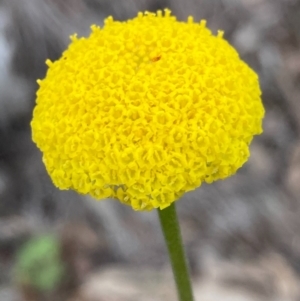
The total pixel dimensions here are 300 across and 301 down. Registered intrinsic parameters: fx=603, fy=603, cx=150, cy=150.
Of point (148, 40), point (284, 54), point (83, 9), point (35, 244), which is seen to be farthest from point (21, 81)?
point (148, 40)

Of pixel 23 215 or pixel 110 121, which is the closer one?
pixel 110 121

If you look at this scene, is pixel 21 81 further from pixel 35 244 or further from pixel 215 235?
pixel 215 235

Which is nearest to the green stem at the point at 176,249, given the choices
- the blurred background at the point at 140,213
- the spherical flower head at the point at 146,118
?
the spherical flower head at the point at 146,118

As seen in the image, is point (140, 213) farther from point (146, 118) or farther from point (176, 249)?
point (146, 118)

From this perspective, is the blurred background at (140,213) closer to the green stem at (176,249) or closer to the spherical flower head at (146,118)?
the green stem at (176,249)

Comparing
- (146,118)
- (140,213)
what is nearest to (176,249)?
(146,118)

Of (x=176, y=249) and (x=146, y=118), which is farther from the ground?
(x=146, y=118)

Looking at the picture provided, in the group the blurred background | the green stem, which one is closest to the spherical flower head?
the green stem
